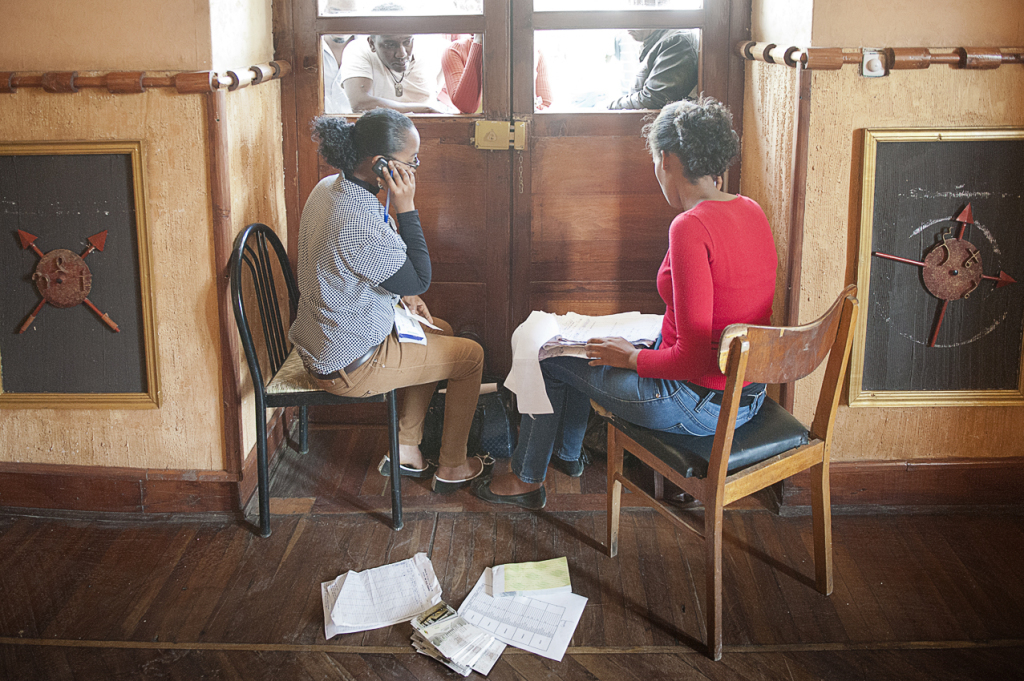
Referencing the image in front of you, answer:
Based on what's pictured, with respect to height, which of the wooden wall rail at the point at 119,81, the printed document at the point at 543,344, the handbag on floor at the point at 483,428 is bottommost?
the handbag on floor at the point at 483,428

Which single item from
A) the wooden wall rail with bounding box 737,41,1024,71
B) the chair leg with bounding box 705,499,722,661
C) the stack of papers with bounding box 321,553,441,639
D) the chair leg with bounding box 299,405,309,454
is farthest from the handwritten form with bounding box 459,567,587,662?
the wooden wall rail with bounding box 737,41,1024,71

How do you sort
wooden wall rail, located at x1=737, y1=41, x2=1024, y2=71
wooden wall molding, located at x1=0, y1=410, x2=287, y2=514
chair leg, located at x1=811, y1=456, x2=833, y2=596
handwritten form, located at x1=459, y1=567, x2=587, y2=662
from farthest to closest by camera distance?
1. wooden wall molding, located at x1=0, y1=410, x2=287, y2=514
2. wooden wall rail, located at x1=737, y1=41, x2=1024, y2=71
3. chair leg, located at x1=811, y1=456, x2=833, y2=596
4. handwritten form, located at x1=459, y1=567, x2=587, y2=662

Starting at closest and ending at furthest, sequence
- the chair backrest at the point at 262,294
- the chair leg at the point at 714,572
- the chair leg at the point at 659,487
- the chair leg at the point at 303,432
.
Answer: the chair leg at the point at 714,572
the chair backrest at the point at 262,294
the chair leg at the point at 659,487
the chair leg at the point at 303,432

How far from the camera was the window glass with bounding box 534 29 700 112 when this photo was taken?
9.58 feet

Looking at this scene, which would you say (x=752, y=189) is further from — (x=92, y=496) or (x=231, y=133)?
(x=92, y=496)

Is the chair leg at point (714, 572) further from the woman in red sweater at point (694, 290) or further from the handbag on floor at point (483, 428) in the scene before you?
the handbag on floor at point (483, 428)

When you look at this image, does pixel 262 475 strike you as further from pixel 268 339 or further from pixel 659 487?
pixel 659 487

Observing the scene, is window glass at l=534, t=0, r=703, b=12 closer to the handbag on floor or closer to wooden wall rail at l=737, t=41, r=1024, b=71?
wooden wall rail at l=737, t=41, r=1024, b=71

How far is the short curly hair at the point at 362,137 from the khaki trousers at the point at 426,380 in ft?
1.71

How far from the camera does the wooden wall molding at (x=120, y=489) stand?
2654 millimetres

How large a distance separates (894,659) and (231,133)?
7.15 feet

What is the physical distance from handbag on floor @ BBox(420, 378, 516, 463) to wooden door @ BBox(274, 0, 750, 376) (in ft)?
0.76

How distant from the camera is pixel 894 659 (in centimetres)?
203

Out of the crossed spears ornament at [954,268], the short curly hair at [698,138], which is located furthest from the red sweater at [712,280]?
the crossed spears ornament at [954,268]
